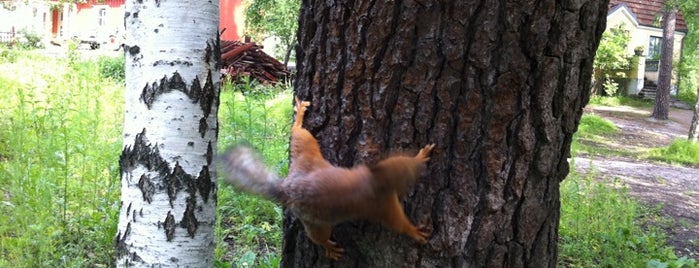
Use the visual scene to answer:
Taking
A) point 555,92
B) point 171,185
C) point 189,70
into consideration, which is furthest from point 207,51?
point 555,92

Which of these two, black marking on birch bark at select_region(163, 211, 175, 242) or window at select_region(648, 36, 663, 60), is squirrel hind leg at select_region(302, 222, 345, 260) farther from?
window at select_region(648, 36, 663, 60)

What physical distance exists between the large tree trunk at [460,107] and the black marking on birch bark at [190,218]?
1.15m

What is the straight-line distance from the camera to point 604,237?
4496 millimetres

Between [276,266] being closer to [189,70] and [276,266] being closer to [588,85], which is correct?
[189,70]

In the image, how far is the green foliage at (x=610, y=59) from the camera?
26000 millimetres

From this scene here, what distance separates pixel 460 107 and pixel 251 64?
14.7 m

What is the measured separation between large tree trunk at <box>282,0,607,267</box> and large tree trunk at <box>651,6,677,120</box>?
69.9 feet

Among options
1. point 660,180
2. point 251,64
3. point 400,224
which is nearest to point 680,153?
point 660,180

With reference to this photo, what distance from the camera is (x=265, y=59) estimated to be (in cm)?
1666

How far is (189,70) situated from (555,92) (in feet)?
5.44

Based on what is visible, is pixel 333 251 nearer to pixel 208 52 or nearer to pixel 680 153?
pixel 208 52

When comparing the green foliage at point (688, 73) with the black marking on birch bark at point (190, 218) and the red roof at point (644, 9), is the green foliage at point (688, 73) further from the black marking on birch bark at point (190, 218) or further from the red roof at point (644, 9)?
the black marking on birch bark at point (190, 218)

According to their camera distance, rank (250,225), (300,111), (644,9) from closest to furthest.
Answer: (300,111) → (250,225) → (644,9)

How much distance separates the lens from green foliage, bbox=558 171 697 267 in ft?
13.9
